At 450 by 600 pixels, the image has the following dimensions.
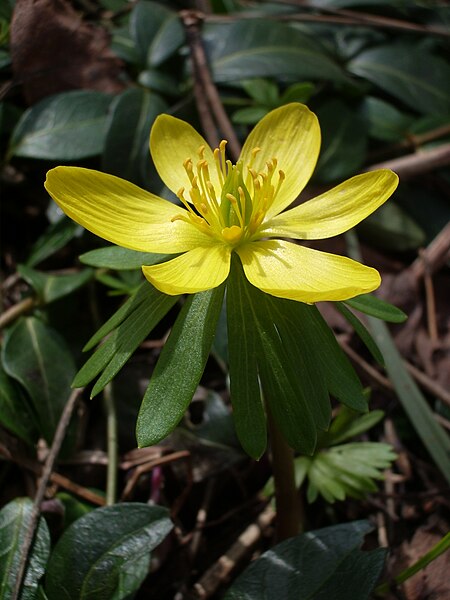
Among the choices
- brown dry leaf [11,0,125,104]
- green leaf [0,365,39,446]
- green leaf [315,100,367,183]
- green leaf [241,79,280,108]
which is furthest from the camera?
green leaf [315,100,367,183]

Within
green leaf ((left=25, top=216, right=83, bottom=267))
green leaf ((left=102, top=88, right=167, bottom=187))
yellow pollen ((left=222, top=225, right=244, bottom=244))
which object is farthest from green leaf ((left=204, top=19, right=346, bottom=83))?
yellow pollen ((left=222, top=225, right=244, bottom=244))

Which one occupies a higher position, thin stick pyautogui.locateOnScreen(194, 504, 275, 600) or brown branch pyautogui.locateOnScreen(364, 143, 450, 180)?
brown branch pyautogui.locateOnScreen(364, 143, 450, 180)

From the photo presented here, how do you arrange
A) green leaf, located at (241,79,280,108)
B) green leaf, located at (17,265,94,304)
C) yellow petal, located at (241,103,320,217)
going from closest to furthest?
yellow petal, located at (241,103,320,217) < green leaf, located at (17,265,94,304) < green leaf, located at (241,79,280,108)

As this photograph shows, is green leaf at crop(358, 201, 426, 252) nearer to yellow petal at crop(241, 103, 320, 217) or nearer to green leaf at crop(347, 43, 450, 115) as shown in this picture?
green leaf at crop(347, 43, 450, 115)

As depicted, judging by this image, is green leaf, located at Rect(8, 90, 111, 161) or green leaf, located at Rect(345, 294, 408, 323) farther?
green leaf, located at Rect(8, 90, 111, 161)

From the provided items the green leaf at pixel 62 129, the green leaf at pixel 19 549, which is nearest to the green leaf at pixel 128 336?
the green leaf at pixel 19 549

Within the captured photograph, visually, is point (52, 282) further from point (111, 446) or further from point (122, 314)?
point (122, 314)
